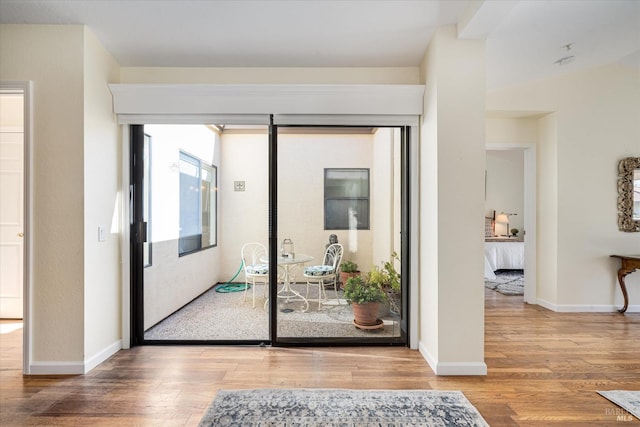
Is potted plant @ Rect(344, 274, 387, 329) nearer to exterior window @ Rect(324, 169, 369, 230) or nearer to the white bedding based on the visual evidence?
exterior window @ Rect(324, 169, 369, 230)

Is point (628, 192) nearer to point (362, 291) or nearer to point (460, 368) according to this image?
point (460, 368)

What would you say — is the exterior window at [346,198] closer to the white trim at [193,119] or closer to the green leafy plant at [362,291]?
the green leafy plant at [362,291]

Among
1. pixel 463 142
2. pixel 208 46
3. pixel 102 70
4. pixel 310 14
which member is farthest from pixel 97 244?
pixel 463 142

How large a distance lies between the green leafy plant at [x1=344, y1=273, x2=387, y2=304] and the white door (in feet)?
11.5

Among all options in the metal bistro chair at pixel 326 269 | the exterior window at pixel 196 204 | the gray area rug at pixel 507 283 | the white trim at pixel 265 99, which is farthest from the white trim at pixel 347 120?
the gray area rug at pixel 507 283

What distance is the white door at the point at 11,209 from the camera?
12.1ft

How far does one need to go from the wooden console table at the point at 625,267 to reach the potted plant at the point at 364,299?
305 cm

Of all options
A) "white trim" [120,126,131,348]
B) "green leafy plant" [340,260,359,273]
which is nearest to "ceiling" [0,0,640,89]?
"white trim" [120,126,131,348]

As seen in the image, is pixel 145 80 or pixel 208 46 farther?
pixel 145 80

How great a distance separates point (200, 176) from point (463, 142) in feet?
7.84

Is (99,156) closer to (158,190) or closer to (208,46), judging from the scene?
(158,190)

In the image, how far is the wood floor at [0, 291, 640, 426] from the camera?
6.59 feet

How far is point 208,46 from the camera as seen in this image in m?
2.74

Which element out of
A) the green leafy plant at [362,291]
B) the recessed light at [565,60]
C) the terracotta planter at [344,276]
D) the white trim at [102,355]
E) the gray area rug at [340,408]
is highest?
the recessed light at [565,60]
